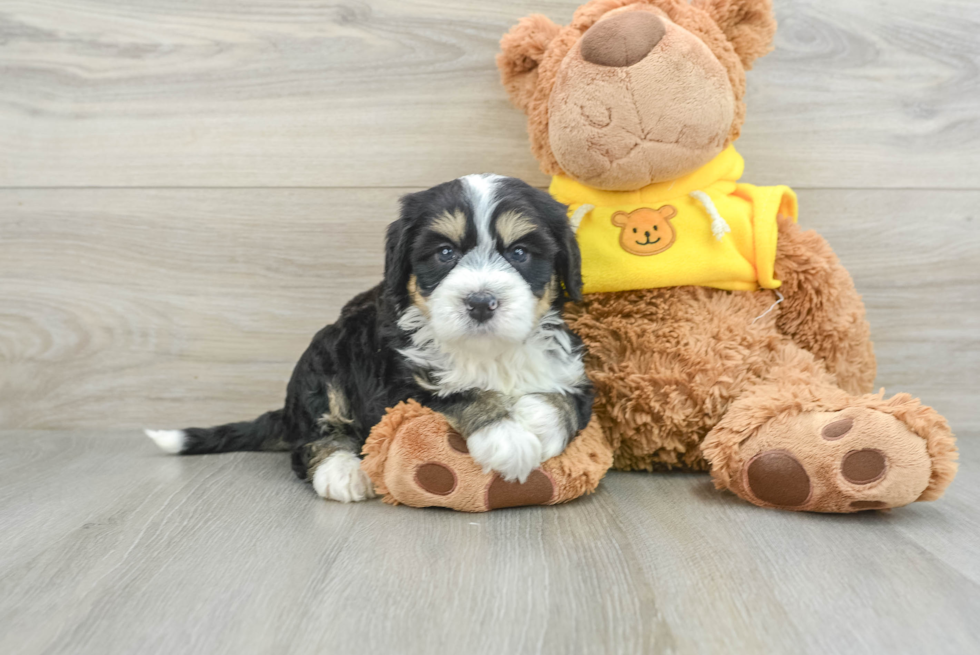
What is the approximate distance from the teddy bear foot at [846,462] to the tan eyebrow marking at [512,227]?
0.65 metres

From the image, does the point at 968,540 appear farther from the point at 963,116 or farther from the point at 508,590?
the point at 963,116

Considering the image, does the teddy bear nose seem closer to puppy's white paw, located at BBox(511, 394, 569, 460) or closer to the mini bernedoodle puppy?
the mini bernedoodle puppy

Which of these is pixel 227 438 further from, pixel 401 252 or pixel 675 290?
pixel 675 290

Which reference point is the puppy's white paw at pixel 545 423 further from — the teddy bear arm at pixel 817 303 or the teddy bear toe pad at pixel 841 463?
the teddy bear arm at pixel 817 303

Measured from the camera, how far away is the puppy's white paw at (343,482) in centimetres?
163

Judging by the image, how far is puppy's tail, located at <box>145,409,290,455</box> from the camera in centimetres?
206

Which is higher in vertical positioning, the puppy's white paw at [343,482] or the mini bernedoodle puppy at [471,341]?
the mini bernedoodle puppy at [471,341]

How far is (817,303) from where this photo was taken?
1738mm

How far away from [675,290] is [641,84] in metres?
0.48

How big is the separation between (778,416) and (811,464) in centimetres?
12

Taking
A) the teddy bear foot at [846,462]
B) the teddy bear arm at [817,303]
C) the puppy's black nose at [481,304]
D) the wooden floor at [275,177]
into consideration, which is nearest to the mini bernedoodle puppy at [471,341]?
the puppy's black nose at [481,304]

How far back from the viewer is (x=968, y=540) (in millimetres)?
1337

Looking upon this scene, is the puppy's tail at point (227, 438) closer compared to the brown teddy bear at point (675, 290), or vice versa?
the brown teddy bear at point (675, 290)

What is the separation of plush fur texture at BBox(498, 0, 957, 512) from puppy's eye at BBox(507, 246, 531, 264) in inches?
12.1
